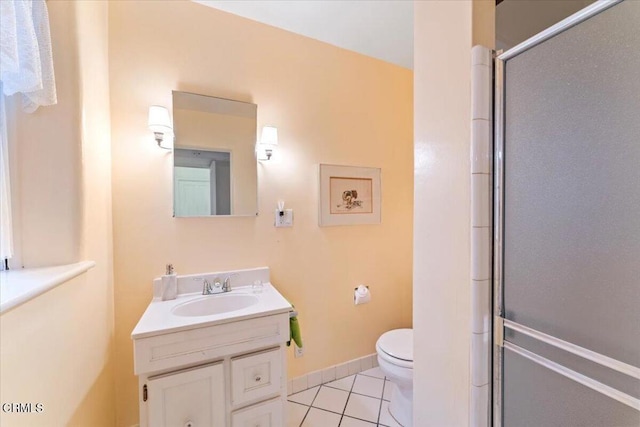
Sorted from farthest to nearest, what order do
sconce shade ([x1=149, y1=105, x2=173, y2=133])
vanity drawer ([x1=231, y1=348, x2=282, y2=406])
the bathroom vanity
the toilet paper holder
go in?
the toilet paper holder, sconce shade ([x1=149, y1=105, x2=173, y2=133]), vanity drawer ([x1=231, y1=348, x2=282, y2=406]), the bathroom vanity

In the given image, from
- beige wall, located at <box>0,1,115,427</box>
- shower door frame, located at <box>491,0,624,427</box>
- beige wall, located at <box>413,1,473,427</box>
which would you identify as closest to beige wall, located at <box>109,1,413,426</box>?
beige wall, located at <box>0,1,115,427</box>

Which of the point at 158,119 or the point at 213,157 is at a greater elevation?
the point at 158,119

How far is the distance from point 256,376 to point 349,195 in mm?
1322

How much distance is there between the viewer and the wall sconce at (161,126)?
1.42 m

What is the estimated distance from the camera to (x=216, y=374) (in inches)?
47.4

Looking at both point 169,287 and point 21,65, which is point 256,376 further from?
point 21,65

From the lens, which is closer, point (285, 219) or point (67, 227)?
point (67, 227)

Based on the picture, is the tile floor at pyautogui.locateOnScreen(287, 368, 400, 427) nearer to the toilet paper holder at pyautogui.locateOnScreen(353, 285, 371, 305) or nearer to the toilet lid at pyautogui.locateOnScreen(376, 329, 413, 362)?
the toilet lid at pyautogui.locateOnScreen(376, 329, 413, 362)

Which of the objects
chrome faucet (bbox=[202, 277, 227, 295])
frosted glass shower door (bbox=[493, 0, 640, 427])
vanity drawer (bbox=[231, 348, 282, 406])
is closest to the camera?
frosted glass shower door (bbox=[493, 0, 640, 427])

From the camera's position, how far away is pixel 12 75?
0.81 metres

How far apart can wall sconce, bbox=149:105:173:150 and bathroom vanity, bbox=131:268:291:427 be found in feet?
2.92

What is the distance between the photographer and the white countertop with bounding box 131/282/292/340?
3.67 feet

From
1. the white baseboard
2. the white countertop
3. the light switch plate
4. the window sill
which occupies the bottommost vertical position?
the white baseboard

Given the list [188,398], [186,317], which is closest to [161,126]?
[186,317]
